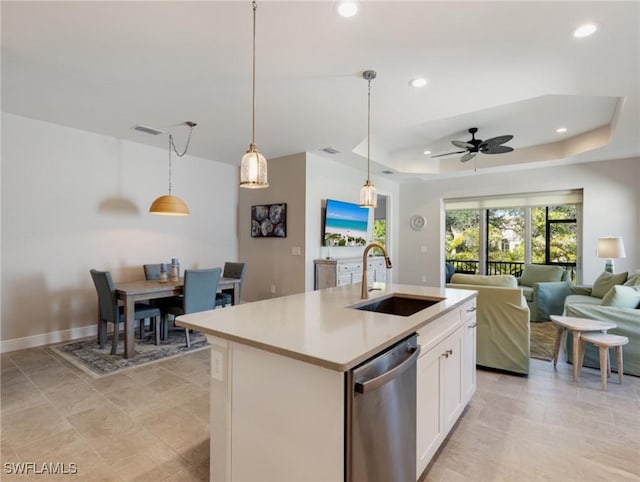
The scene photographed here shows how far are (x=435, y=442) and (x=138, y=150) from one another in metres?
4.98

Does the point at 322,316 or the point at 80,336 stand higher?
the point at 322,316

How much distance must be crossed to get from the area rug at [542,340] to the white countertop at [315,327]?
2.26 metres

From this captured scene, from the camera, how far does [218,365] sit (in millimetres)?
1552

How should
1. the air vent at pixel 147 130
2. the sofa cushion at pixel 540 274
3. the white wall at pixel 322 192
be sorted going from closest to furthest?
the air vent at pixel 147 130
the white wall at pixel 322 192
the sofa cushion at pixel 540 274

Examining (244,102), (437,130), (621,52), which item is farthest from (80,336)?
(621,52)

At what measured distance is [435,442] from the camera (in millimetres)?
1894

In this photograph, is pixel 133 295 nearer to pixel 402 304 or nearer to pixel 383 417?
pixel 402 304

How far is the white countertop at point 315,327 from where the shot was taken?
1.24 meters

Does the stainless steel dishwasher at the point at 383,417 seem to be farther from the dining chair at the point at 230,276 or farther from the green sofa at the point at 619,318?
the dining chair at the point at 230,276

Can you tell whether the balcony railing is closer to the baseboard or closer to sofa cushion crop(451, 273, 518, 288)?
sofa cushion crop(451, 273, 518, 288)

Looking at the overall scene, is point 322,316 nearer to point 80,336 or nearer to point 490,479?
point 490,479

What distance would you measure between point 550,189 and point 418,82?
448cm

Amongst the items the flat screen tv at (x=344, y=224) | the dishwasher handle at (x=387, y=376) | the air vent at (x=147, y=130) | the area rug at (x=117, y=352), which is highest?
the air vent at (x=147, y=130)

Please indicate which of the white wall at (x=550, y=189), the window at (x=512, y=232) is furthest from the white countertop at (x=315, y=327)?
the window at (x=512, y=232)
